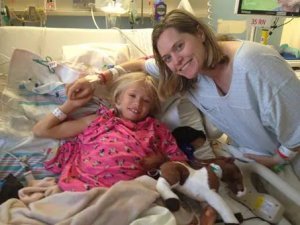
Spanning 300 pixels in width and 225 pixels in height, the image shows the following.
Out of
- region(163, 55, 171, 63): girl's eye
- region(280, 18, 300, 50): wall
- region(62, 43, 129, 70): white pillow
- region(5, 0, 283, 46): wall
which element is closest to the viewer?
region(163, 55, 171, 63): girl's eye

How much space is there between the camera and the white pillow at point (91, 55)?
1884mm

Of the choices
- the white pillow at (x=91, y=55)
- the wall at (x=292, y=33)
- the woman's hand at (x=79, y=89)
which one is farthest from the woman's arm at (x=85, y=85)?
the wall at (x=292, y=33)

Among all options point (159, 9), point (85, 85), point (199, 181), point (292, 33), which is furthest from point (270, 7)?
point (199, 181)

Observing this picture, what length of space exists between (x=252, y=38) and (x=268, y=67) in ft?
4.44

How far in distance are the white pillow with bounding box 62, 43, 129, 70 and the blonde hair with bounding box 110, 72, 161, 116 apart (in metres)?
0.26

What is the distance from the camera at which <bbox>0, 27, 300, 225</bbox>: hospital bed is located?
114 cm

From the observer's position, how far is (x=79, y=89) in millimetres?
1595

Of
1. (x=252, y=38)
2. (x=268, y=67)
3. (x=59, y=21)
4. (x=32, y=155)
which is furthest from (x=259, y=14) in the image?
(x=32, y=155)

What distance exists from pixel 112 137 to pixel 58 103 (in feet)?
1.26

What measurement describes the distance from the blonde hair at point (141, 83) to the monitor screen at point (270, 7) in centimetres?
117

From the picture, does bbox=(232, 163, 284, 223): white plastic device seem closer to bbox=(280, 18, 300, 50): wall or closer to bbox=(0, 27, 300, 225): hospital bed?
bbox=(0, 27, 300, 225): hospital bed

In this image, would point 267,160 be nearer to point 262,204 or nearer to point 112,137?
point 262,204

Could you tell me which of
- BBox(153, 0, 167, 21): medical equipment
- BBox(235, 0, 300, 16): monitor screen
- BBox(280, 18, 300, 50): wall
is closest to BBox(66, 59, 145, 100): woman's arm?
BBox(153, 0, 167, 21): medical equipment

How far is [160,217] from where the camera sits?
110 cm
